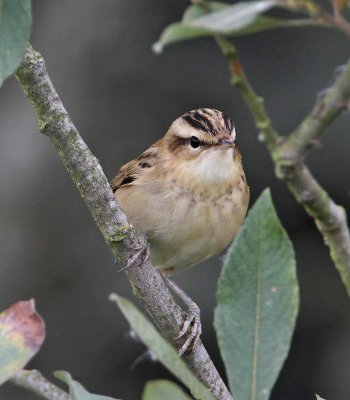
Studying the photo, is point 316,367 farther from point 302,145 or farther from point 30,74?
point 302,145

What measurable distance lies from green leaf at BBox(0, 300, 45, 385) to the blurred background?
530 cm

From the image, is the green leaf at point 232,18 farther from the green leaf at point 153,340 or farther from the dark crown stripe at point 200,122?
the dark crown stripe at point 200,122

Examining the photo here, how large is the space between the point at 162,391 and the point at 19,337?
1.36 ft

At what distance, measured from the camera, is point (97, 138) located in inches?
300

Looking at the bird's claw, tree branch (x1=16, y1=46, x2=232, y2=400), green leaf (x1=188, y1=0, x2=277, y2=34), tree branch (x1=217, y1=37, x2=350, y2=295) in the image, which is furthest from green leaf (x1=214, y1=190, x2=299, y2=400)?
the bird's claw

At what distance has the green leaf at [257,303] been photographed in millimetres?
1320

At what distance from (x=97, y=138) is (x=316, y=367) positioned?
112 inches

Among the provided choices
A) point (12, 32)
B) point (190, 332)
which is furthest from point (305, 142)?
point (190, 332)

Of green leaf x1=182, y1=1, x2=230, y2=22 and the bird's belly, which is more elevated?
green leaf x1=182, y1=1, x2=230, y2=22

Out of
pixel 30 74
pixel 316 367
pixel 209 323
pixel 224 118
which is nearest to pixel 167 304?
pixel 30 74

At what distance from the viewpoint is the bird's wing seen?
15.7 ft

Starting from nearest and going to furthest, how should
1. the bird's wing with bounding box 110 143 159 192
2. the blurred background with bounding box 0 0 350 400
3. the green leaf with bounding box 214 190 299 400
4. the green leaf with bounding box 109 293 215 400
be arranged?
1. the green leaf with bounding box 109 293 215 400
2. the green leaf with bounding box 214 190 299 400
3. the bird's wing with bounding box 110 143 159 192
4. the blurred background with bounding box 0 0 350 400

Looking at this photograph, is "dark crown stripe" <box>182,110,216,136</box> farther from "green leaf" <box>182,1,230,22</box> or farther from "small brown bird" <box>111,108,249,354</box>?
"green leaf" <box>182,1,230,22</box>

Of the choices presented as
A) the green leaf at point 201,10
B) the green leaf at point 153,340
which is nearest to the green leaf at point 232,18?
the green leaf at point 201,10
